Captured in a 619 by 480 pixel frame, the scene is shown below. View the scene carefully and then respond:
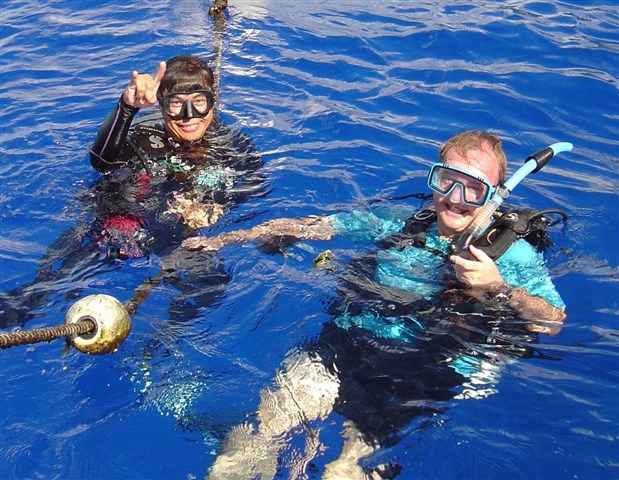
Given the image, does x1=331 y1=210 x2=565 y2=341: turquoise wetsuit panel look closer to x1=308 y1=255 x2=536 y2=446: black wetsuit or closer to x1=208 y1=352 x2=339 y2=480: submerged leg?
x1=308 y1=255 x2=536 y2=446: black wetsuit

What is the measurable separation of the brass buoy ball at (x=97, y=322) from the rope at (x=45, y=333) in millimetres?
24

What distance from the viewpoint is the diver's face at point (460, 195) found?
3.82 metres

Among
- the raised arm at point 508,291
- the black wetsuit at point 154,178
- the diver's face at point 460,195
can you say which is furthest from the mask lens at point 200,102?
the raised arm at point 508,291

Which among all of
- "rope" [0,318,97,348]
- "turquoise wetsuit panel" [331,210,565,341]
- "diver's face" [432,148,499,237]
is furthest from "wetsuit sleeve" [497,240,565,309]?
"rope" [0,318,97,348]

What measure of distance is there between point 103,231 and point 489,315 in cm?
240

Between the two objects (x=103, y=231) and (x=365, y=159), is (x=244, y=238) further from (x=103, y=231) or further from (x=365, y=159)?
(x=365, y=159)

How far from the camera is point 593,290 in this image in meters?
4.55

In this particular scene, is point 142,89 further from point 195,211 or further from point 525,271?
point 525,271

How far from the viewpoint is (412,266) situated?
4.12 metres

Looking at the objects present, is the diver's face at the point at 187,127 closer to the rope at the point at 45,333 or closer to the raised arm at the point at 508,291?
the raised arm at the point at 508,291

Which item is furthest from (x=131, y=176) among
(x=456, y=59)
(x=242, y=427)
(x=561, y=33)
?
(x=561, y=33)

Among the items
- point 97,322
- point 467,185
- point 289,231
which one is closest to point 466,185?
point 467,185

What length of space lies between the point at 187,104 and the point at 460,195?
2152 mm

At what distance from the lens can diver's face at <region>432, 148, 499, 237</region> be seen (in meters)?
3.82
